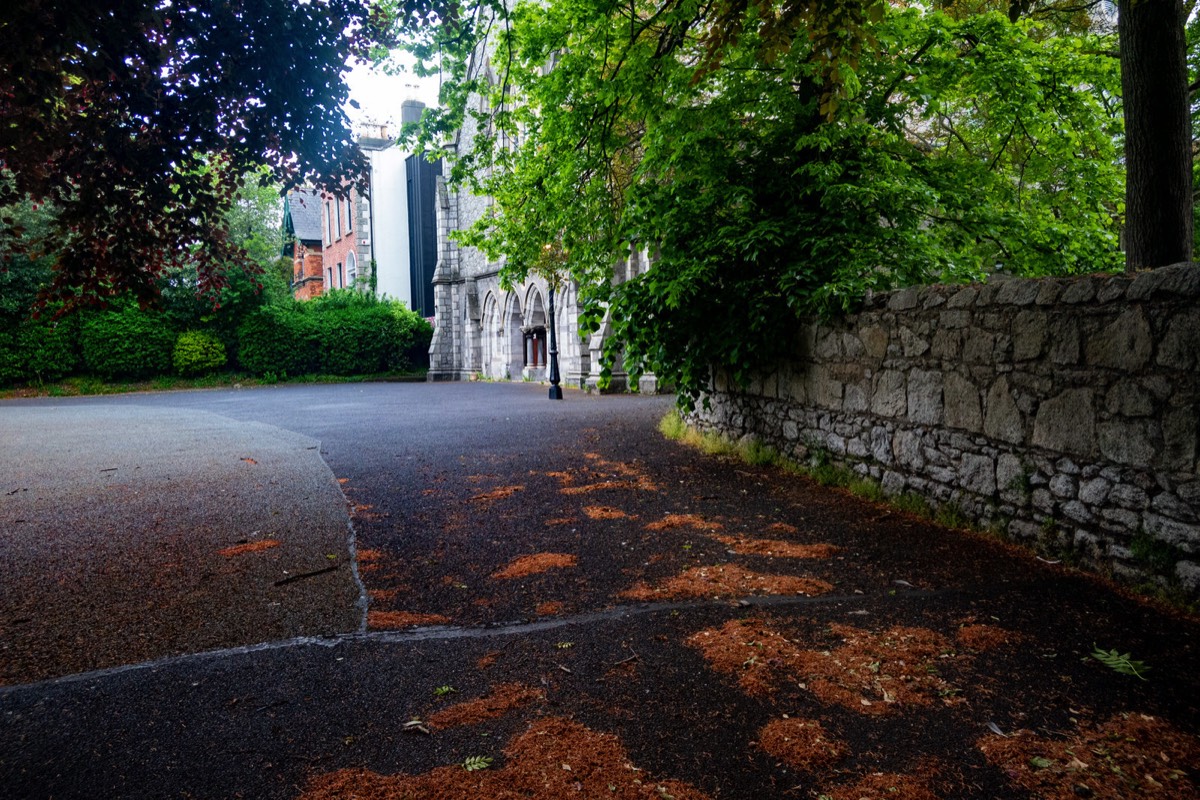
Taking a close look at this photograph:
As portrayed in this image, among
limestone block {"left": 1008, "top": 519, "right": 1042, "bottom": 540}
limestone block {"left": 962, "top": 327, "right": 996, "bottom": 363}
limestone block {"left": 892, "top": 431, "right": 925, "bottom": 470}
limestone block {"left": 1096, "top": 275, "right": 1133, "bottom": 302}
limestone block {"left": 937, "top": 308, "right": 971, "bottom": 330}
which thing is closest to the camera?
limestone block {"left": 1096, "top": 275, "right": 1133, "bottom": 302}

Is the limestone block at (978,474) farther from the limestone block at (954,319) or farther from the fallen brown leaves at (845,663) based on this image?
the fallen brown leaves at (845,663)

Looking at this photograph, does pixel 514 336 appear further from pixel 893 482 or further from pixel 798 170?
pixel 893 482

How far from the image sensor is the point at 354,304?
105 ft

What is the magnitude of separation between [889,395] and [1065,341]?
73.0 inches

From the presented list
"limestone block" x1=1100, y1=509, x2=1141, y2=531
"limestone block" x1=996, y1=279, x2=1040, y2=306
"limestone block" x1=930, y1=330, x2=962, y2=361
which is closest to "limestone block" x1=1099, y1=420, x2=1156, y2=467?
"limestone block" x1=1100, y1=509, x2=1141, y2=531

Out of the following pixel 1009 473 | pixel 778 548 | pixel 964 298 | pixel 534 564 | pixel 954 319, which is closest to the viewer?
pixel 534 564

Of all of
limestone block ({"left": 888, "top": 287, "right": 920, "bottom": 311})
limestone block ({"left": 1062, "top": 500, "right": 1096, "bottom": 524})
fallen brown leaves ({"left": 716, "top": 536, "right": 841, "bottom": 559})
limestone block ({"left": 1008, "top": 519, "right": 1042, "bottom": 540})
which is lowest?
fallen brown leaves ({"left": 716, "top": 536, "right": 841, "bottom": 559})

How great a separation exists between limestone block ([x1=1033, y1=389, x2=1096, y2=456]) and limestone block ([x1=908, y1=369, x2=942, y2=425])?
985 millimetres

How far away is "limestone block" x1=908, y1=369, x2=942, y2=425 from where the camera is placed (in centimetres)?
574

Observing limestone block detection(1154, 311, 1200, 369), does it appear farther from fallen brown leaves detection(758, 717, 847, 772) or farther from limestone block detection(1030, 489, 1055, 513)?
fallen brown leaves detection(758, 717, 847, 772)

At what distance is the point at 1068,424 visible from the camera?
4.53 metres

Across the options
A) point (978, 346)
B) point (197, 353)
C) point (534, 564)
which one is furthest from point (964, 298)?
point (197, 353)

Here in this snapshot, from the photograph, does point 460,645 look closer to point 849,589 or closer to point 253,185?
point 849,589

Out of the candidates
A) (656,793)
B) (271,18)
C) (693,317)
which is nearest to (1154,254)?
(693,317)
